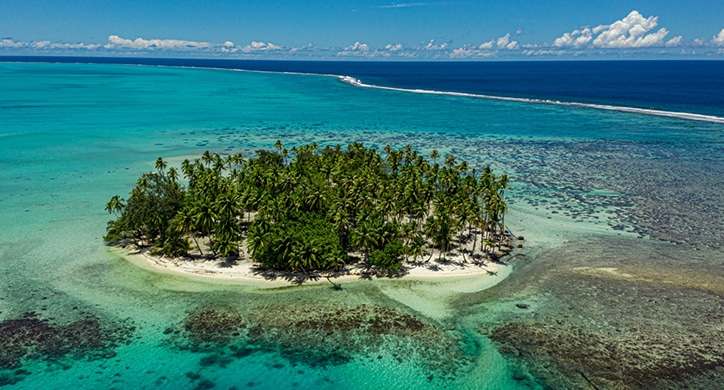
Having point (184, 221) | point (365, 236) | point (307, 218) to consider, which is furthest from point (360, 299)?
point (184, 221)

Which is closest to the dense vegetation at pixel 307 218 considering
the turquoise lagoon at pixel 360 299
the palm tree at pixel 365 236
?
the palm tree at pixel 365 236

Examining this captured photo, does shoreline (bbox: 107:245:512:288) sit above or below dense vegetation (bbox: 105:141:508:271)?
below

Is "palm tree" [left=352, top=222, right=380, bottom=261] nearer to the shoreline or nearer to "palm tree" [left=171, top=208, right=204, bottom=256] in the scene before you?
the shoreline

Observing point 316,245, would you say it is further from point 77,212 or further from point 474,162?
point 474,162

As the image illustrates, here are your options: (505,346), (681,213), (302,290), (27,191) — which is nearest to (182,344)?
(302,290)

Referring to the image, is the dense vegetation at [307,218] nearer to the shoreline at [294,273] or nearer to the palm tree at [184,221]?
the palm tree at [184,221]

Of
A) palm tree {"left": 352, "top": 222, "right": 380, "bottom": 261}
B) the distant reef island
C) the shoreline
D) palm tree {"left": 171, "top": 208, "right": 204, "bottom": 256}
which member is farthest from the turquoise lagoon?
palm tree {"left": 171, "top": 208, "right": 204, "bottom": 256}
